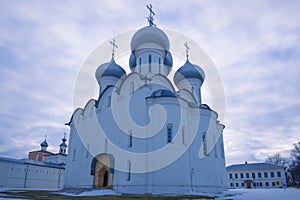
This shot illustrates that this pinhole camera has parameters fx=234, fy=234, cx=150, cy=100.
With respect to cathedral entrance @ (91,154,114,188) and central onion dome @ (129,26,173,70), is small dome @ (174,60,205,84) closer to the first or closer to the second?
central onion dome @ (129,26,173,70)

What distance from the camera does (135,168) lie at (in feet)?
42.8

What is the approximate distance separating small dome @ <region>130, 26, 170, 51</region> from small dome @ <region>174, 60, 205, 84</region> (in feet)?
7.49

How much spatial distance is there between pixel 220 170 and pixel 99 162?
333 inches

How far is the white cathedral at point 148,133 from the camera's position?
12.9m

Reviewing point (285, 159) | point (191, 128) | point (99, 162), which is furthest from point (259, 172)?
point (99, 162)

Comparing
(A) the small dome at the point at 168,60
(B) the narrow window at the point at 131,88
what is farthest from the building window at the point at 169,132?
(A) the small dome at the point at 168,60

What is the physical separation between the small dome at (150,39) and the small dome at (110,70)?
8.86 ft

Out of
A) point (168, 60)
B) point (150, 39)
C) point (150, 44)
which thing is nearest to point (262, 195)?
point (168, 60)

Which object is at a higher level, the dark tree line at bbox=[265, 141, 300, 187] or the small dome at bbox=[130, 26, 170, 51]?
the small dome at bbox=[130, 26, 170, 51]

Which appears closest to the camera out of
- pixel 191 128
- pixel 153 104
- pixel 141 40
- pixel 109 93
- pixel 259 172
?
pixel 153 104

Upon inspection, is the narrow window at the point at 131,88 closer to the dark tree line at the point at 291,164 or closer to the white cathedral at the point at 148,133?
the white cathedral at the point at 148,133

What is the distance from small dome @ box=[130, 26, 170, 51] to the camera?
18.4 m

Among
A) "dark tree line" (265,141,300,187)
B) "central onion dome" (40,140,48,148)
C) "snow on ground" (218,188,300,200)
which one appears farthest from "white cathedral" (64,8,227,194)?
"central onion dome" (40,140,48,148)

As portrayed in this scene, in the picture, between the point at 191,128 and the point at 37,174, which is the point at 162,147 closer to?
the point at 191,128
